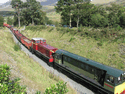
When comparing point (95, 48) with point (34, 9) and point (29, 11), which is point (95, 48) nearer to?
point (34, 9)

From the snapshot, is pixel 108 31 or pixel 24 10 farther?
pixel 24 10

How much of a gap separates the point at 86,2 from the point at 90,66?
26.7 meters

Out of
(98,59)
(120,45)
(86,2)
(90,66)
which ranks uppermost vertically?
(86,2)

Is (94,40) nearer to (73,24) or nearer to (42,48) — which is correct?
(42,48)

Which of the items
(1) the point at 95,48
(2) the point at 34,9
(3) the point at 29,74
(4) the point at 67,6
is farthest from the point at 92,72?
(2) the point at 34,9

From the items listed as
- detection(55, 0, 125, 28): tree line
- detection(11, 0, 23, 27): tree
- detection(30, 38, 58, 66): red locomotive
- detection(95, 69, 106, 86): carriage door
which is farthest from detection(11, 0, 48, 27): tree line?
detection(95, 69, 106, 86): carriage door

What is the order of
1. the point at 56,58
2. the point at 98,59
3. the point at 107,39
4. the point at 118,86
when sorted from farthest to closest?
the point at 107,39 → the point at 98,59 → the point at 56,58 → the point at 118,86

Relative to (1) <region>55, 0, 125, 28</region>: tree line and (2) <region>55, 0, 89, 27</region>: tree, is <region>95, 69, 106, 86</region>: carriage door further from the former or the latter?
(2) <region>55, 0, 89, 27</region>: tree

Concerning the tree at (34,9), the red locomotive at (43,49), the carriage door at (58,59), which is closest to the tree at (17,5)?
the tree at (34,9)

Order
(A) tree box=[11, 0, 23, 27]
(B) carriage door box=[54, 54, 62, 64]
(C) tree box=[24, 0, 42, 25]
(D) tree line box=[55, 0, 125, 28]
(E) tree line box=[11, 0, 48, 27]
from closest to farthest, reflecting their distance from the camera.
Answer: (B) carriage door box=[54, 54, 62, 64] → (D) tree line box=[55, 0, 125, 28] → (C) tree box=[24, 0, 42, 25] → (E) tree line box=[11, 0, 48, 27] → (A) tree box=[11, 0, 23, 27]

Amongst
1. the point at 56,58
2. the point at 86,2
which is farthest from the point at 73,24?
the point at 56,58

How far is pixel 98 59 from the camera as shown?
18125 millimetres

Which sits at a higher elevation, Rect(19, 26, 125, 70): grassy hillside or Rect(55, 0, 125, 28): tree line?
Rect(55, 0, 125, 28): tree line

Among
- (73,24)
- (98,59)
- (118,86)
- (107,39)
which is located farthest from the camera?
(73,24)
